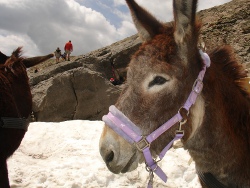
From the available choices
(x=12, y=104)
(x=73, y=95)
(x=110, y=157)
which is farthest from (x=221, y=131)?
(x=73, y=95)

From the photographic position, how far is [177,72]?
2234 millimetres

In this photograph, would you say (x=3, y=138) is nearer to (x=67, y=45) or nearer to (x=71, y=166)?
(x=71, y=166)

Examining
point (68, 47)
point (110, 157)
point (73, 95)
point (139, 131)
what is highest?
point (68, 47)

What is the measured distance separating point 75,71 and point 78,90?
1166mm

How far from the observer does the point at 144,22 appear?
A: 8.48 ft

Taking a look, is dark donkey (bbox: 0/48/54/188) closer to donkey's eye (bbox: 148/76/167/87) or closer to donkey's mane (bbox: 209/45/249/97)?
donkey's eye (bbox: 148/76/167/87)

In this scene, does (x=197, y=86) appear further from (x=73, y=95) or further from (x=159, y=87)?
(x=73, y=95)

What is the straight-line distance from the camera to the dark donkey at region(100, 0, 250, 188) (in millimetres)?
2150

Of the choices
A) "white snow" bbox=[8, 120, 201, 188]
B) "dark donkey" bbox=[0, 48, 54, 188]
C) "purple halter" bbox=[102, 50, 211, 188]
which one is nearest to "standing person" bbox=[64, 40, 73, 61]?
"white snow" bbox=[8, 120, 201, 188]

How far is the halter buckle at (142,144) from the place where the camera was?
2.12m

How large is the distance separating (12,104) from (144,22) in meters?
2.02

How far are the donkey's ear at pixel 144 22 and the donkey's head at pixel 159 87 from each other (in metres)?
0.21

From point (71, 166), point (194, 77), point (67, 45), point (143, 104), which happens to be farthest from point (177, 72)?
point (67, 45)

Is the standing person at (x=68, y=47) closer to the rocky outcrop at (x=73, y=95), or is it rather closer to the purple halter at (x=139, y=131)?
the rocky outcrop at (x=73, y=95)
